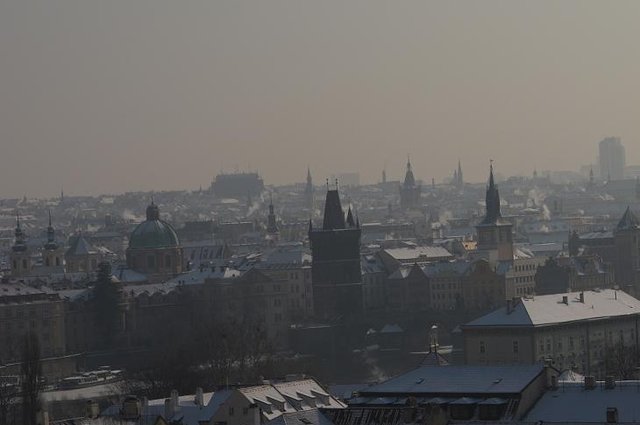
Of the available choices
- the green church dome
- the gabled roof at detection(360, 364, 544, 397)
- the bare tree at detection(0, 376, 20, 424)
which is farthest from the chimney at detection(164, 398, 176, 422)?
the green church dome

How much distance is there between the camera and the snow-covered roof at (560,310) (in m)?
92.8

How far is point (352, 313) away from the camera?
14250 centimetres

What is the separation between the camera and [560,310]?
95500 mm

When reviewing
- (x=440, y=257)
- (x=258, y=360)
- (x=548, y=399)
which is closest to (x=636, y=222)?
(x=440, y=257)

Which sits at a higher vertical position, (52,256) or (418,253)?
(52,256)

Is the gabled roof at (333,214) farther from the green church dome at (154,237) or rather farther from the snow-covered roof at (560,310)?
the snow-covered roof at (560,310)

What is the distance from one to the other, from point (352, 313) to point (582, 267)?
55.1 feet

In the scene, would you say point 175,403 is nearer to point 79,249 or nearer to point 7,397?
point 7,397

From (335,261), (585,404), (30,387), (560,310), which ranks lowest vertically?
(335,261)

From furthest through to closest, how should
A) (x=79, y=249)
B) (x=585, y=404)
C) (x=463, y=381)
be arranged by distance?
1. (x=79, y=249)
2. (x=463, y=381)
3. (x=585, y=404)

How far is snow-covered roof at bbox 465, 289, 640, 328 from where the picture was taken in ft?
305

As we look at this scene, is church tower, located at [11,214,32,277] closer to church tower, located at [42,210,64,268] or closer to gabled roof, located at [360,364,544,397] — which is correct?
church tower, located at [42,210,64,268]

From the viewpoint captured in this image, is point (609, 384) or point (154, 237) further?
point (154, 237)

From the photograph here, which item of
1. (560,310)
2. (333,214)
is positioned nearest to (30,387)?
(560,310)
